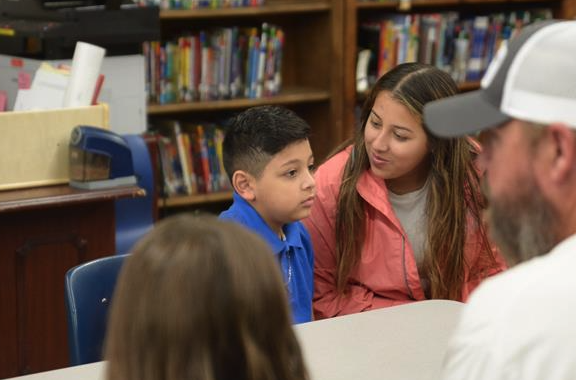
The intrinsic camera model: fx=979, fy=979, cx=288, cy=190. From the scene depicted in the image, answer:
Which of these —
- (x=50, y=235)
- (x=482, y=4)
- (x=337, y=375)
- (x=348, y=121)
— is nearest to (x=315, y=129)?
(x=348, y=121)

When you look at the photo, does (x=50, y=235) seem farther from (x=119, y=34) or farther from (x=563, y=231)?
(x=563, y=231)

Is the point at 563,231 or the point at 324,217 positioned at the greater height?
the point at 563,231

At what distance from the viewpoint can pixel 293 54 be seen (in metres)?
4.56

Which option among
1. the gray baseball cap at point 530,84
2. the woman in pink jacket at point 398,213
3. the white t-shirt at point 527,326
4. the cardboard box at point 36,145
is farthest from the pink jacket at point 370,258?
the white t-shirt at point 527,326

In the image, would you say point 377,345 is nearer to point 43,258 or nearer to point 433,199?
point 433,199

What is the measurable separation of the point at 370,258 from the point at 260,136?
406 mm

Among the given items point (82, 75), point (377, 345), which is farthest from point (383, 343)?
point (82, 75)

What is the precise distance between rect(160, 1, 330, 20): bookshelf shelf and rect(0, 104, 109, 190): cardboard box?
4.12ft

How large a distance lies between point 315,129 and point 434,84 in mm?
2143

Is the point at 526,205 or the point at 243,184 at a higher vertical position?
the point at 526,205

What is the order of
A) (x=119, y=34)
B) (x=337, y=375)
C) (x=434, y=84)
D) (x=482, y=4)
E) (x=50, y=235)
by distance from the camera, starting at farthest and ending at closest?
1. (x=482, y=4)
2. (x=119, y=34)
3. (x=50, y=235)
4. (x=434, y=84)
5. (x=337, y=375)

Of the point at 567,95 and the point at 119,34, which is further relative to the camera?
the point at 119,34

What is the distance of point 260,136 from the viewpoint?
227cm

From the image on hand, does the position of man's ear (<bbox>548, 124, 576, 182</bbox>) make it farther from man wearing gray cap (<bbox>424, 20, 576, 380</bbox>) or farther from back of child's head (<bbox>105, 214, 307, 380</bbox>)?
back of child's head (<bbox>105, 214, 307, 380</bbox>)
